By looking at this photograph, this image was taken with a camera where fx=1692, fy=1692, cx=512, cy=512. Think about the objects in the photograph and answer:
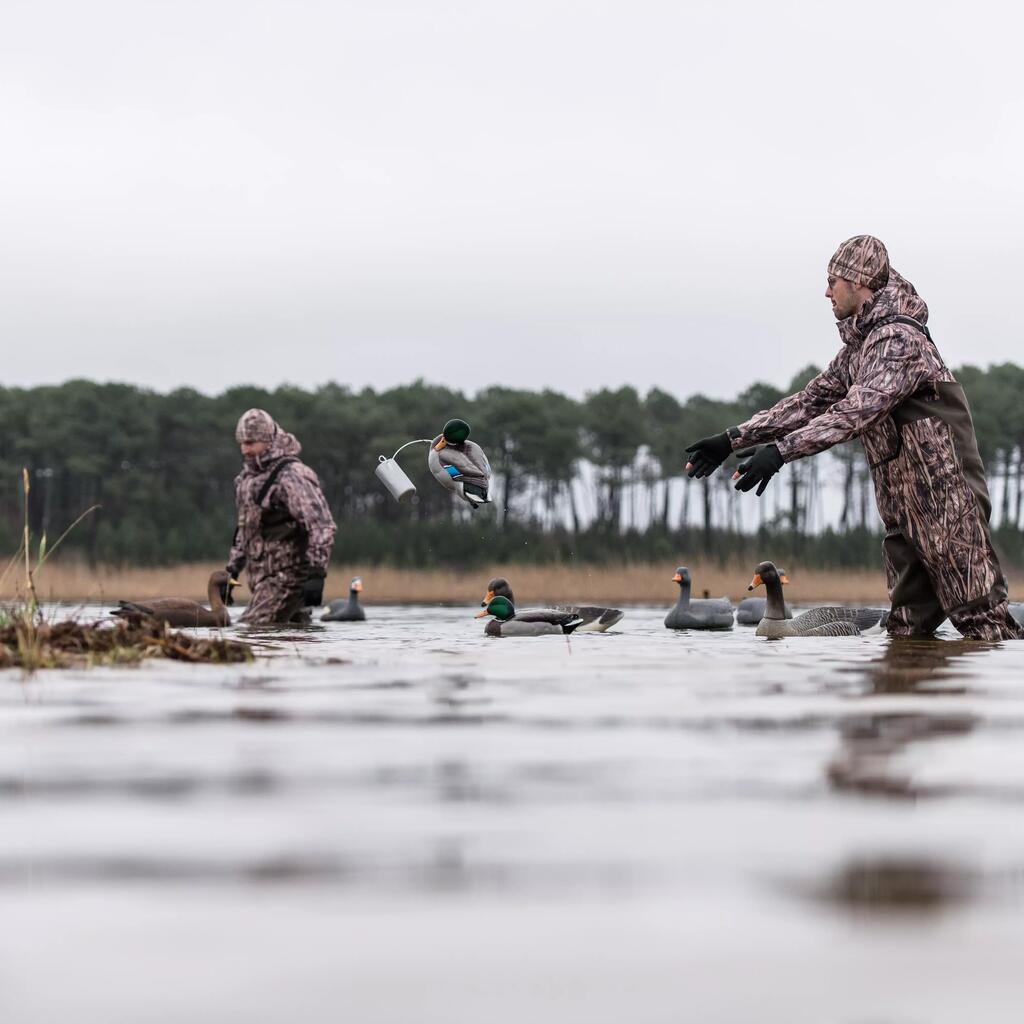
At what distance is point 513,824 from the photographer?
8.43 ft

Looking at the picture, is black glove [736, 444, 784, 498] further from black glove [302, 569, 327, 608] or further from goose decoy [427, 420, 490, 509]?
black glove [302, 569, 327, 608]

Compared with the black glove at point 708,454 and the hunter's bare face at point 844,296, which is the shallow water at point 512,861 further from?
the hunter's bare face at point 844,296

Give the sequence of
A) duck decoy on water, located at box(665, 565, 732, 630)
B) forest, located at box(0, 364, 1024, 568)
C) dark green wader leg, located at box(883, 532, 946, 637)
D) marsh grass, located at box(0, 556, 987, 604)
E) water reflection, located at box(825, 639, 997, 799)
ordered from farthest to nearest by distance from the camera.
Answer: forest, located at box(0, 364, 1024, 568)
marsh grass, located at box(0, 556, 987, 604)
duck decoy on water, located at box(665, 565, 732, 630)
dark green wader leg, located at box(883, 532, 946, 637)
water reflection, located at box(825, 639, 997, 799)

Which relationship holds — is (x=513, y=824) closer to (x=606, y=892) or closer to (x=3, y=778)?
(x=606, y=892)

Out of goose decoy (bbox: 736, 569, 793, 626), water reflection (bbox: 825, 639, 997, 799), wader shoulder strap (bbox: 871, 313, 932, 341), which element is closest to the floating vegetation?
water reflection (bbox: 825, 639, 997, 799)

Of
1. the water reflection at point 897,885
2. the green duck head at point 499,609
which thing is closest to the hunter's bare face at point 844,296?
the green duck head at point 499,609

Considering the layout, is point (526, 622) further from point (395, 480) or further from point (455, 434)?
point (455, 434)

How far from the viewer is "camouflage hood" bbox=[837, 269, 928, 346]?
7.88 meters

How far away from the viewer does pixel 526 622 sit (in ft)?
36.2

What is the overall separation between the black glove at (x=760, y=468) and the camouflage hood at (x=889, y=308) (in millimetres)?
1082

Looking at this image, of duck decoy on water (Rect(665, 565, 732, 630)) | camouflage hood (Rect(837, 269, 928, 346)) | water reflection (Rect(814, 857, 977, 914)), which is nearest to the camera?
water reflection (Rect(814, 857, 977, 914))

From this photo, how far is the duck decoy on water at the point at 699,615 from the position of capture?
13.8 meters

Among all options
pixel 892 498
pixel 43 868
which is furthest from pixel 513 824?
pixel 892 498

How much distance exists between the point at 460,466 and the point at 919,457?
3.18m
